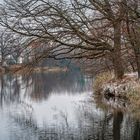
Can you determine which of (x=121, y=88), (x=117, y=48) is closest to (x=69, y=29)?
(x=117, y=48)

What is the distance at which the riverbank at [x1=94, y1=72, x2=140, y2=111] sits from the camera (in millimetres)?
22619

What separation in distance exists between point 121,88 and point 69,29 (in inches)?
196

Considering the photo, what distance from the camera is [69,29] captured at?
74.1 ft

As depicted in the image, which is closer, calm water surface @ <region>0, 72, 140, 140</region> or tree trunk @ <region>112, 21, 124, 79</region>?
calm water surface @ <region>0, 72, 140, 140</region>

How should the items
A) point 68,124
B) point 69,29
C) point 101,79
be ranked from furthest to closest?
point 101,79, point 69,29, point 68,124

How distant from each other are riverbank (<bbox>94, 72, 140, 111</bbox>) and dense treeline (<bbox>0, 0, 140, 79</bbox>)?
134 cm

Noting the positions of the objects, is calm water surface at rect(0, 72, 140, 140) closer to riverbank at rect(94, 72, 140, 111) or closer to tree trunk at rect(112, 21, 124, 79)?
riverbank at rect(94, 72, 140, 111)

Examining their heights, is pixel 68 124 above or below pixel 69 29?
below

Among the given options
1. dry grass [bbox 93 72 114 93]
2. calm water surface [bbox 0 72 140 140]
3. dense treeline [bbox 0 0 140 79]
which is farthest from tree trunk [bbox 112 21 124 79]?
dry grass [bbox 93 72 114 93]

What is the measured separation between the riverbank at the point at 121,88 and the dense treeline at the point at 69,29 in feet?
4.39

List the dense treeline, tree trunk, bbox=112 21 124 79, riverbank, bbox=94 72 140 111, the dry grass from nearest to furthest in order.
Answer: the dense treeline → riverbank, bbox=94 72 140 111 → tree trunk, bbox=112 21 124 79 → the dry grass

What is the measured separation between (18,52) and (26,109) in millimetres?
4272

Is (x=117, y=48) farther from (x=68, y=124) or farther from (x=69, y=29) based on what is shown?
(x=68, y=124)

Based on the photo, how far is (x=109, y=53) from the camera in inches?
935
